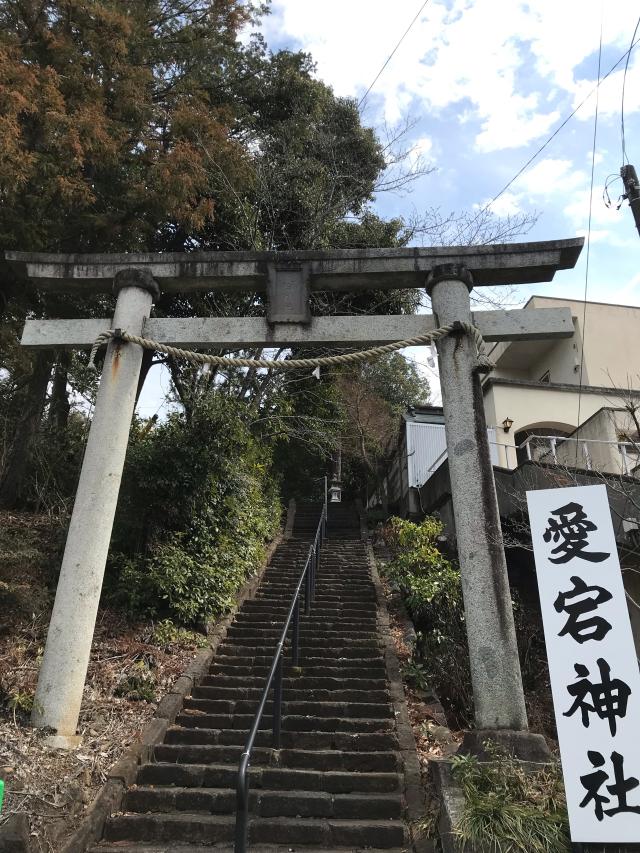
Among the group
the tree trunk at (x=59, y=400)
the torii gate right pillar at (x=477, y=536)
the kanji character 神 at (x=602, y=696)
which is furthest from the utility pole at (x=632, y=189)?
the tree trunk at (x=59, y=400)

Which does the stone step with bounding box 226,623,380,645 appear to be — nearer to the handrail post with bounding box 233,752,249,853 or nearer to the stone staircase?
the stone staircase

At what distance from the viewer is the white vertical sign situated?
2928mm

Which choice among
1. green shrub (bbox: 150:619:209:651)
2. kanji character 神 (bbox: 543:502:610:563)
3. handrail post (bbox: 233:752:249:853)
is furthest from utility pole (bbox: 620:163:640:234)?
green shrub (bbox: 150:619:209:651)

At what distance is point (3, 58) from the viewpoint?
703 centimetres

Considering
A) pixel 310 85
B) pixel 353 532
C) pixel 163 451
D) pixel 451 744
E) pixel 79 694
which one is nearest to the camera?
pixel 79 694

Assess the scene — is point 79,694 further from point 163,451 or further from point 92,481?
point 163,451

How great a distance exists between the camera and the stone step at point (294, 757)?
457cm

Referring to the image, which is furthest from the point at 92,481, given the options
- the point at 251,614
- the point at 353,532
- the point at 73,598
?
the point at 353,532

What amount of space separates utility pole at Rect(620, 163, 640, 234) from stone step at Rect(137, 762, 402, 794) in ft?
22.3

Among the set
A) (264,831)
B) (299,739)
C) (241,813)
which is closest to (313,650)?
(299,739)

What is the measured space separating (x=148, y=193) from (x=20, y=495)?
5794 mm

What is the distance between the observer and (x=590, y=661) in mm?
3254

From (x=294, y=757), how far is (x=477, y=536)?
248 centimetres

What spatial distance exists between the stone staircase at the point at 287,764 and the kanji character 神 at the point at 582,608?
1894 mm
